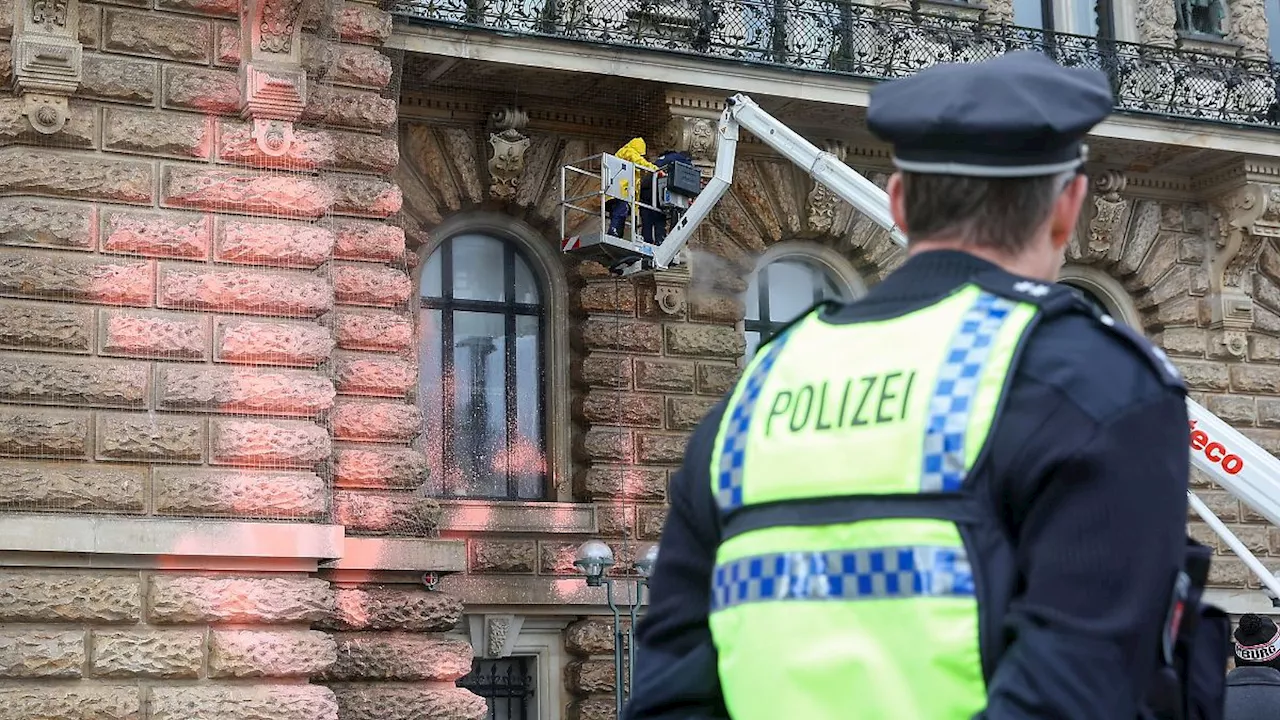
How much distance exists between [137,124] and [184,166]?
0.34 meters

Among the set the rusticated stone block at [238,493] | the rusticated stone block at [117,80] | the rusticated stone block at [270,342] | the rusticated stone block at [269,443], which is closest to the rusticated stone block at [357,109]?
the rusticated stone block at [117,80]

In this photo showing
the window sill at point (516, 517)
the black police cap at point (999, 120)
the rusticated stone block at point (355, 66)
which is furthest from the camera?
the window sill at point (516, 517)

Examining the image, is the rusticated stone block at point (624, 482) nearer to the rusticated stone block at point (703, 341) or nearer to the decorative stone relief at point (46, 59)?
the rusticated stone block at point (703, 341)

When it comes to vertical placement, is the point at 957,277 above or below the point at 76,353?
below

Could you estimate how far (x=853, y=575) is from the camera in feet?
7.21

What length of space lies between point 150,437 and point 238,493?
22.1 inches

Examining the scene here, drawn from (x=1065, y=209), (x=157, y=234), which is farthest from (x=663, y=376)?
(x=1065, y=209)

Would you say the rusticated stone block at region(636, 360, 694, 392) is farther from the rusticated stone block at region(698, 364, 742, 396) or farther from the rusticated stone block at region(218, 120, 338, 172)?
the rusticated stone block at region(218, 120, 338, 172)

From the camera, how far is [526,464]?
56.4 feet

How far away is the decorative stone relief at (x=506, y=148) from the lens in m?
16.9

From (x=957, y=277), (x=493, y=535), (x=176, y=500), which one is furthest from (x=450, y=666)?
(x=957, y=277)

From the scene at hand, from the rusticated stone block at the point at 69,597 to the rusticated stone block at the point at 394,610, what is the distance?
165cm

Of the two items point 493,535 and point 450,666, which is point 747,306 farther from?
point 450,666

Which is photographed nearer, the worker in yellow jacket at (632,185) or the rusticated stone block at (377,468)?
the rusticated stone block at (377,468)
